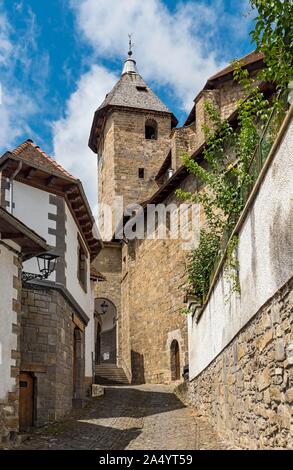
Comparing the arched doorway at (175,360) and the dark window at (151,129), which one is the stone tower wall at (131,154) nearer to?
the dark window at (151,129)

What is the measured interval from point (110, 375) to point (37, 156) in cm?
1466

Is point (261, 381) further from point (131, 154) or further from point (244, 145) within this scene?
point (131, 154)

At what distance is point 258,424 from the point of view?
6.42 meters

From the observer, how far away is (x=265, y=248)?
235 inches

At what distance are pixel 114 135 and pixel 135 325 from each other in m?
11.9

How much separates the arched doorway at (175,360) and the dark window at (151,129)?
16.0 metres

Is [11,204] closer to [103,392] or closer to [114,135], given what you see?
[103,392]

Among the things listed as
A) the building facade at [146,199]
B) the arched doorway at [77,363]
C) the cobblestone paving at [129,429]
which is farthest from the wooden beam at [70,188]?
the building facade at [146,199]

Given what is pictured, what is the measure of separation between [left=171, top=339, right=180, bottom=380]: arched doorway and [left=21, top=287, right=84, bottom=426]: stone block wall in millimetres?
10849

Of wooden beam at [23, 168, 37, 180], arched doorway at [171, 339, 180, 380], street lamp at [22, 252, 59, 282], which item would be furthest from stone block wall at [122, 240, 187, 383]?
wooden beam at [23, 168, 37, 180]

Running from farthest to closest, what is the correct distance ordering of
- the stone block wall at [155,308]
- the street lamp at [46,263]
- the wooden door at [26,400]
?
the stone block wall at [155,308] → the street lamp at [46,263] → the wooden door at [26,400]

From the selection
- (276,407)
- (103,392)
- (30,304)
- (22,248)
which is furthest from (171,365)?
(276,407)

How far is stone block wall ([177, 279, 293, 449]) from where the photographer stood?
5.20m

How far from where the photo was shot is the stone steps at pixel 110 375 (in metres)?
25.3
